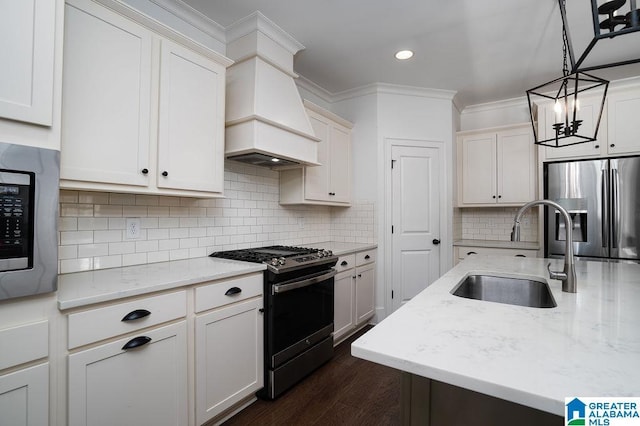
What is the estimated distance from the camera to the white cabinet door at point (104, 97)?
1.49 metres

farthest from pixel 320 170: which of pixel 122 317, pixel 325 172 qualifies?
pixel 122 317

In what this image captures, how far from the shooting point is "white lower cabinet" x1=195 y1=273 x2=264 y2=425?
1.72 metres

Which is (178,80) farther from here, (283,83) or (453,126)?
(453,126)

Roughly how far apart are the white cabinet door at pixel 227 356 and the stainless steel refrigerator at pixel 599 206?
3.22 meters

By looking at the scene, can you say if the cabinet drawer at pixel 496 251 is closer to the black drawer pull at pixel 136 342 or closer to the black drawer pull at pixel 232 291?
the black drawer pull at pixel 232 291

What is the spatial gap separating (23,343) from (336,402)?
175 cm

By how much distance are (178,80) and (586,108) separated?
3960 mm

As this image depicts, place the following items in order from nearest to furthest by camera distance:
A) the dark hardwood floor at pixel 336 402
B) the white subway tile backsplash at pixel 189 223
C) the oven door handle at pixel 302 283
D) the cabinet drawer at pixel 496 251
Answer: the white subway tile backsplash at pixel 189 223 → the dark hardwood floor at pixel 336 402 → the oven door handle at pixel 302 283 → the cabinet drawer at pixel 496 251

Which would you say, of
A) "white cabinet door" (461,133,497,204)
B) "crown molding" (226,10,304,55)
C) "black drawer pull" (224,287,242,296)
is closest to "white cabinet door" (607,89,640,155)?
"white cabinet door" (461,133,497,204)

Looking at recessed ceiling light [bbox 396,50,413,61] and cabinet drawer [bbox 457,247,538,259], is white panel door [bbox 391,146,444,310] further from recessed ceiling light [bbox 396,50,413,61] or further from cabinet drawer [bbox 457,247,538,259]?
recessed ceiling light [bbox 396,50,413,61]

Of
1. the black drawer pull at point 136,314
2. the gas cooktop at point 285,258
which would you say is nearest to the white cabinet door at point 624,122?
the gas cooktop at point 285,258

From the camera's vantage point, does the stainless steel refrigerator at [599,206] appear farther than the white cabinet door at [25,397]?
Yes

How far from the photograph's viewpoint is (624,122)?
316 centimetres

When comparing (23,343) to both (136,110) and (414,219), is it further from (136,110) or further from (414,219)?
(414,219)
